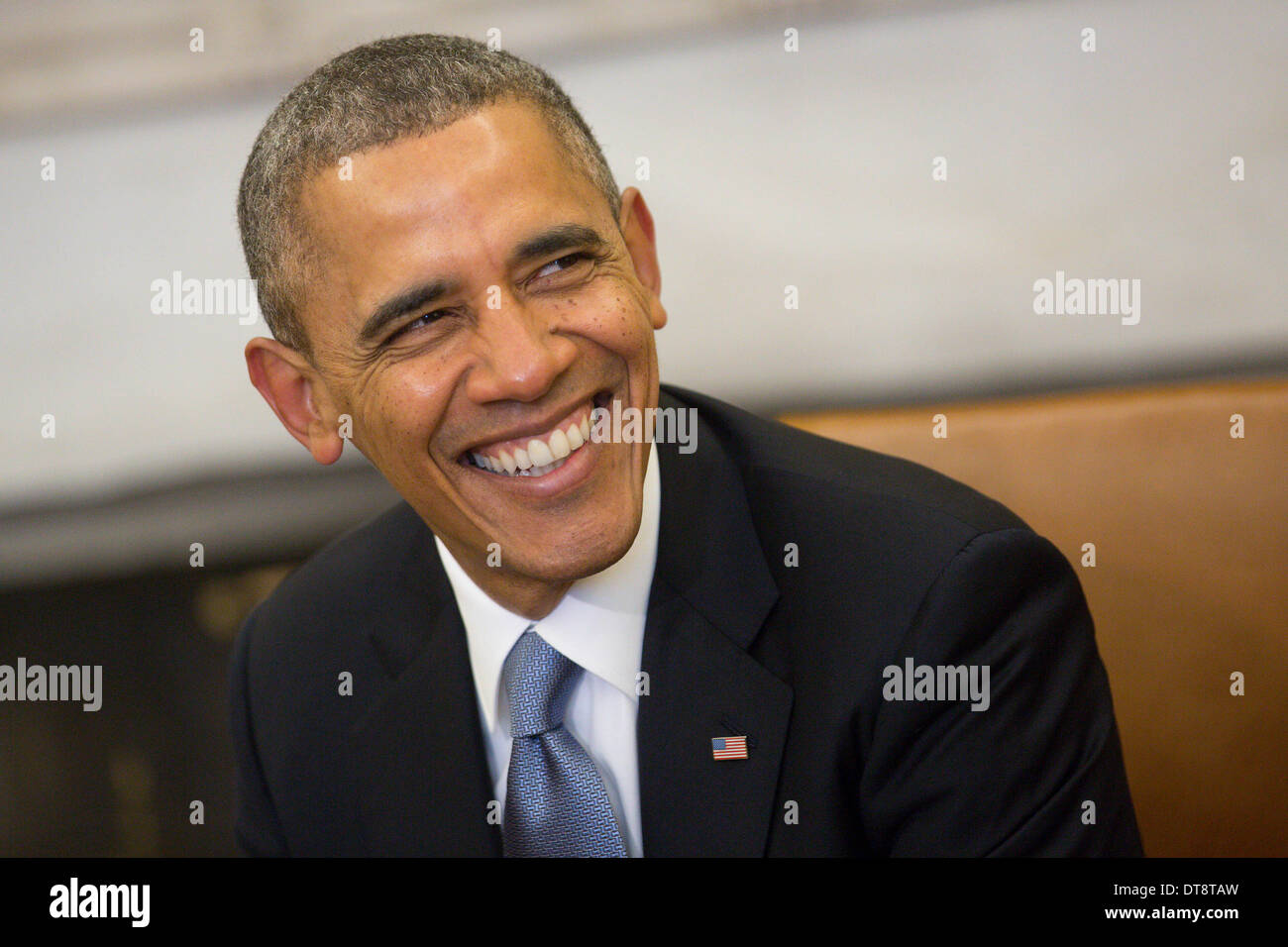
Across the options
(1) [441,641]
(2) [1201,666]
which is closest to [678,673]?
(1) [441,641]

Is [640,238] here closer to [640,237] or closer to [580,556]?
[640,237]

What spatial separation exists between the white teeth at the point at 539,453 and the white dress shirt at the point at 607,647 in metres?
0.15

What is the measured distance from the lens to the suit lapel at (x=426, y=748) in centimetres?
124

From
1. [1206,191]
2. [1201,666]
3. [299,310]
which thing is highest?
[1206,191]

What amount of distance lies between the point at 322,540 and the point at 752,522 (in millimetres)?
881

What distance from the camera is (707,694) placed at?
1.16 meters

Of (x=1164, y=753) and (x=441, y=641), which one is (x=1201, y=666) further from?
(x=441, y=641)

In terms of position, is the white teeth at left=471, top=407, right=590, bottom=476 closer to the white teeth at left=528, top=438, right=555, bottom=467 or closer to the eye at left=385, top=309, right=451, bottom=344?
the white teeth at left=528, top=438, right=555, bottom=467

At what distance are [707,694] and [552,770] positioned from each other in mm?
177

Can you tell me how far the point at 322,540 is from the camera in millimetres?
1869

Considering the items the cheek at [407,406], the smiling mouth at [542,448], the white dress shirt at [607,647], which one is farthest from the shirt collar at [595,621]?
the cheek at [407,406]

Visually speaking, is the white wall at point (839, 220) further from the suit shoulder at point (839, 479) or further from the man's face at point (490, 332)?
the man's face at point (490, 332)

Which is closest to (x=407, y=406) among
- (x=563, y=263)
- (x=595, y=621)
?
(x=563, y=263)

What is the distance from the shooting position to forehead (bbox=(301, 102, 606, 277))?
3.34 feet
